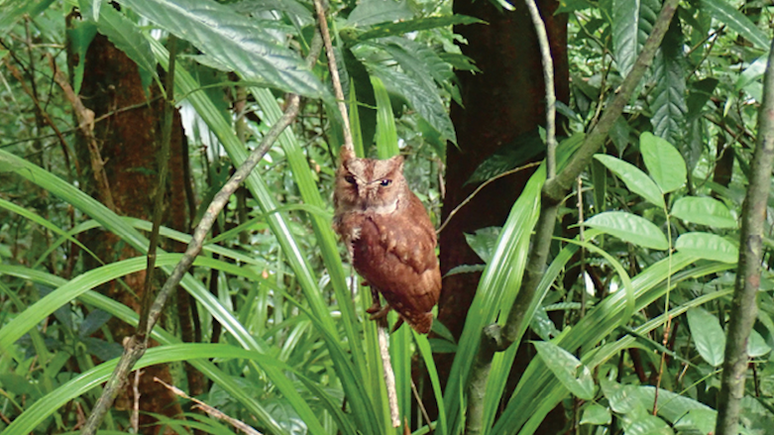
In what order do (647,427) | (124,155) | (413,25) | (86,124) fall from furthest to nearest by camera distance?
(124,155) < (86,124) < (413,25) < (647,427)

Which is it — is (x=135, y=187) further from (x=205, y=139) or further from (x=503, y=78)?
(x=503, y=78)

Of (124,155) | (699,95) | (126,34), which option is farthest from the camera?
(124,155)

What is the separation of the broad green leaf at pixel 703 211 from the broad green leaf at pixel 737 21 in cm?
24

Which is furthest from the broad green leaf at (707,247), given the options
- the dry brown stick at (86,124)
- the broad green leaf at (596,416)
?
the dry brown stick at (86,124)

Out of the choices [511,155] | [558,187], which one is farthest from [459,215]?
[558,187]

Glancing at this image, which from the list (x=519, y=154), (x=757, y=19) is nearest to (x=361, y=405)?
(x=519, y=154)

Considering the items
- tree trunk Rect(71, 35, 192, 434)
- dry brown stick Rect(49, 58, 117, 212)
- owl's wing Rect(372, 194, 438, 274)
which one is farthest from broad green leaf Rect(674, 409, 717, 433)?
tree trunk Rect(71, 35, 192, 434)

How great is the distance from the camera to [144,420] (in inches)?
57.3

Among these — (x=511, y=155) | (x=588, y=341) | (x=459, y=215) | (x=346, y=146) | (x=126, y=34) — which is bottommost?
(x=588, y=341)

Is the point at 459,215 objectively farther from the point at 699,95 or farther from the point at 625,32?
the point at 625,32

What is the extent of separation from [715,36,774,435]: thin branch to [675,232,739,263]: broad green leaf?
118 mm

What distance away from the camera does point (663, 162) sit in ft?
1.81

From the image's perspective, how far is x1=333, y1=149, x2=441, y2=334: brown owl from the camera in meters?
0.52

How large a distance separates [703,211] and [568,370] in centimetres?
20
